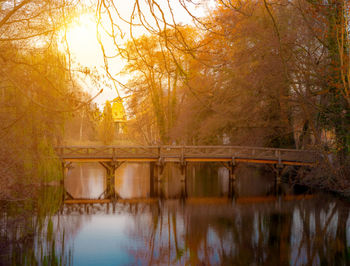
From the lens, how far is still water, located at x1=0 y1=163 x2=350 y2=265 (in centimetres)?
1050

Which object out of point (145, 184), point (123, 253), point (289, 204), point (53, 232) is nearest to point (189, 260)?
point (123, 253)

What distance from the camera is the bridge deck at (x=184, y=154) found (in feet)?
69.5

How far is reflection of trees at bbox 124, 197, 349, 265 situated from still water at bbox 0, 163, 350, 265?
25mm

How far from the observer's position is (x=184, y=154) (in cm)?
2216

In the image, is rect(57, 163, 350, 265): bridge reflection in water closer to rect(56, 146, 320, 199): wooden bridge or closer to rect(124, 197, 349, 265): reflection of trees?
rect(124, 197, 349, 265): reflection of trees

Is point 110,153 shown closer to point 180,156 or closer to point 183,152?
point 180,156

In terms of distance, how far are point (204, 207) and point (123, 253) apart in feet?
21.9

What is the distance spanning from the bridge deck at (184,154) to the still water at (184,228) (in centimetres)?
146

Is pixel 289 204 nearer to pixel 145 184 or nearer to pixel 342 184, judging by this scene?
pixel 342 184

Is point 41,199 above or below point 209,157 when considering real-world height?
below

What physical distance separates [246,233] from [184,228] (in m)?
2.03

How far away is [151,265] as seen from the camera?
32.6 feet

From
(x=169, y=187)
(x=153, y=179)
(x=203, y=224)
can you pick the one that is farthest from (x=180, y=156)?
(x=203, y=224)

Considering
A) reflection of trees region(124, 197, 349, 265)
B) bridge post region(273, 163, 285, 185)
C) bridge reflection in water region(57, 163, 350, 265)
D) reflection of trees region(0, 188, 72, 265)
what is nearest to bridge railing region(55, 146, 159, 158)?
bridge reflection in water region(57, 163, 350, 265)
